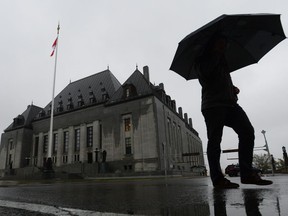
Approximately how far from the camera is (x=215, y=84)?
3355mm

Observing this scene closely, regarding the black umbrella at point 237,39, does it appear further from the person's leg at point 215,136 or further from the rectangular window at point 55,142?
the rectangular window at point 55,142

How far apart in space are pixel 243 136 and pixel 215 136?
403 mm

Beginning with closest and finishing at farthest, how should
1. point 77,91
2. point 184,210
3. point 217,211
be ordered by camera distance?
point 217,211, point 184,210, point 77,91

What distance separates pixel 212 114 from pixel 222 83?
0.50m

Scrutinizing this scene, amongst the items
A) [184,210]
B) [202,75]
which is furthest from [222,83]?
[184,210]

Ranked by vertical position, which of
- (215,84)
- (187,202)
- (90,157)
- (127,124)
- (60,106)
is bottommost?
(187,202)

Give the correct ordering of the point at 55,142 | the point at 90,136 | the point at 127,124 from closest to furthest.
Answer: the point at 127,124, the point at 90,136, the point at 55,142

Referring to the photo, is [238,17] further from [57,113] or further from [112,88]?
[57,113]

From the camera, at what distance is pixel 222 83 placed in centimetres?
334

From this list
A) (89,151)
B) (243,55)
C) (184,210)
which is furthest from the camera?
(89,151)

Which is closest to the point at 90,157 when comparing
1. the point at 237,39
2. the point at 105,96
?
the point at 105,96

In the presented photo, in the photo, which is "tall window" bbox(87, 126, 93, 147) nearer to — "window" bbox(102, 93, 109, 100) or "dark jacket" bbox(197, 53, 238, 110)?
"window" bbox(102, 93, 109, 100)

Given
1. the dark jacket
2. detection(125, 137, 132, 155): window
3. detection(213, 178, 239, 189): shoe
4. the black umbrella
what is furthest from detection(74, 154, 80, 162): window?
the dark jacket

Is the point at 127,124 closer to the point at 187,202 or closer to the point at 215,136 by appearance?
the point at 215,136
